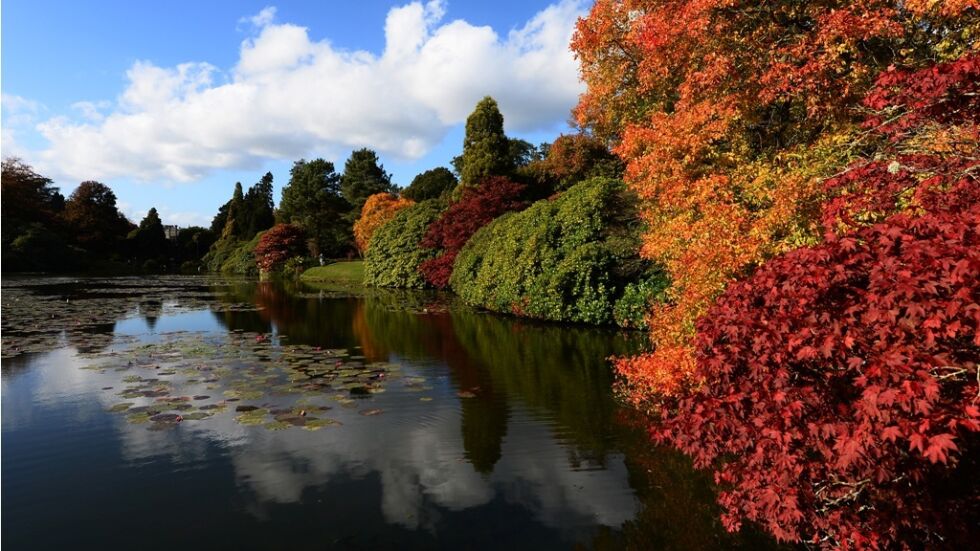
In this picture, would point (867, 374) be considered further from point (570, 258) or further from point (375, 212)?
point (375, 212)

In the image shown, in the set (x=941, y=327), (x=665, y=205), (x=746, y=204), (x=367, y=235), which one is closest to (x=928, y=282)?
(x=941, y=327)

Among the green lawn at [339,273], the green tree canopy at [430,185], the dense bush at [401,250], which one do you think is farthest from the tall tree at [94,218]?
the dense bush at [401,250]

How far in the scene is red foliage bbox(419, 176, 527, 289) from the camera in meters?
25.9

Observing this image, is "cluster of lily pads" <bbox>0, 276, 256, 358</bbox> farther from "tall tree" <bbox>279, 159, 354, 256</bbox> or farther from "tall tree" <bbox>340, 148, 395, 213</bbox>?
"tall tree" <bbox>340, 148, 395, 213</bbox>

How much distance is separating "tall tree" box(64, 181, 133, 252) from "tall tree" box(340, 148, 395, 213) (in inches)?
1180

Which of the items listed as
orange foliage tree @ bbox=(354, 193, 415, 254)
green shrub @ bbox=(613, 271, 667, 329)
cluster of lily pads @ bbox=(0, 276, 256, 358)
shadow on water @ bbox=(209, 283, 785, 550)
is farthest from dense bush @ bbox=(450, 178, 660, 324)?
orange foliage tree @ bbox=(354, 193, 415, 254)

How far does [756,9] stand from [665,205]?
2.73m

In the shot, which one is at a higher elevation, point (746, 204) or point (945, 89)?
point (945, 89)

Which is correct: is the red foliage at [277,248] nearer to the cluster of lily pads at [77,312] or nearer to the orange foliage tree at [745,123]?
the cluster of lily pads at [77,312]

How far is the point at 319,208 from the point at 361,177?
6.38 metres

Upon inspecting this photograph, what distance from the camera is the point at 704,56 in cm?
727

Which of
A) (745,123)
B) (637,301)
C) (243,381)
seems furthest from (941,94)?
(637,301)

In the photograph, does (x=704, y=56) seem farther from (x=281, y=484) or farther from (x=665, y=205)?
(x=281, y=484)

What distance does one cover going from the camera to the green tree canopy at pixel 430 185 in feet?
185
